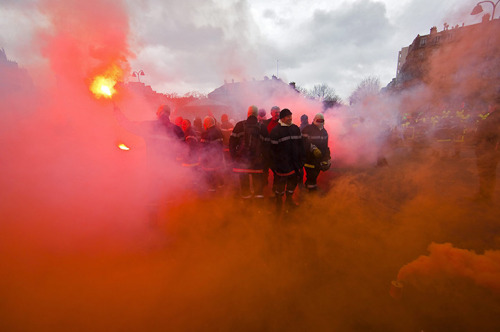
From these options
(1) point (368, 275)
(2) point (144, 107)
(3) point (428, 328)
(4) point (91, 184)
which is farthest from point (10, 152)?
(3) point (428, 328)

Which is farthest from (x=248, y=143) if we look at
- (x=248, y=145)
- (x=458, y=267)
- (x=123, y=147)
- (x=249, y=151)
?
(x=123, y=147)

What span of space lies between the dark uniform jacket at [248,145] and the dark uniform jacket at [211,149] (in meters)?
0.33

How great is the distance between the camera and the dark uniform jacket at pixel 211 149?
15.0 ft

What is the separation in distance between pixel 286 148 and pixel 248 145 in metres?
0.91

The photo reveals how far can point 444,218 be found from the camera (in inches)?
147

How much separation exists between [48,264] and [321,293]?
3475mm

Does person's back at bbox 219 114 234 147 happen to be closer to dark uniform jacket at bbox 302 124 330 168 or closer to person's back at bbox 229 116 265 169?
A: person's back at bbox 229 116 265 169

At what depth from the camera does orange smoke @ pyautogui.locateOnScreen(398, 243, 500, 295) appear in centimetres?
234

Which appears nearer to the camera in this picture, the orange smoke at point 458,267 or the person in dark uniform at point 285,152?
the orange smoke at point 458,267

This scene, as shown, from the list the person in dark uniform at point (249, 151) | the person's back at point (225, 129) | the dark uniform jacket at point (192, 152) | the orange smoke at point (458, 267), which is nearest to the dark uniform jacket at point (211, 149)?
the dark uniform jacket at point (192, 152)

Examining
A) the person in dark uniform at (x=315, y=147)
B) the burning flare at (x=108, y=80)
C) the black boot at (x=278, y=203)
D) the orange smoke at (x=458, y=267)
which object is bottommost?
the orange smoke at (x=458, y=267)

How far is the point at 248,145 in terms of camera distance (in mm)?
4422

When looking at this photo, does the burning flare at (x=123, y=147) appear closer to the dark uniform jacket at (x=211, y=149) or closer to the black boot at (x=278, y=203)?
the dark uniform jacket at (x=211, y=149)

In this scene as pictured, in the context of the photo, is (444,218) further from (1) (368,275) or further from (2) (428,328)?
(2) (428,328)
